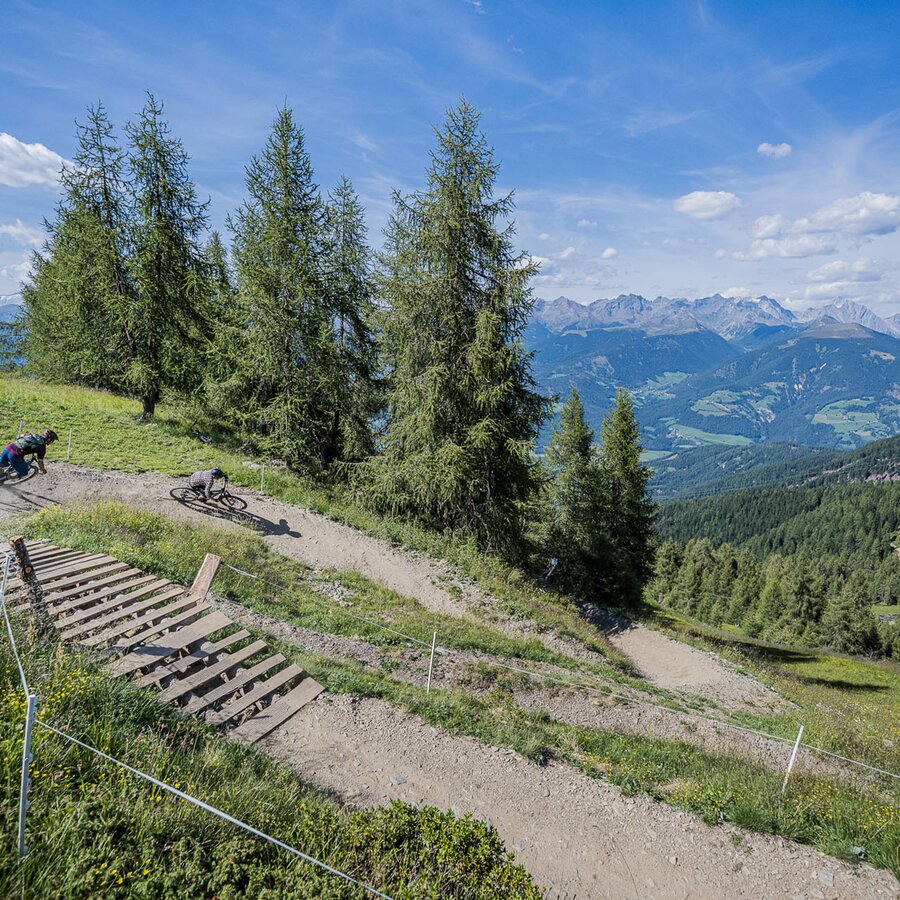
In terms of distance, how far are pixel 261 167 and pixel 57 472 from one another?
15.1 m

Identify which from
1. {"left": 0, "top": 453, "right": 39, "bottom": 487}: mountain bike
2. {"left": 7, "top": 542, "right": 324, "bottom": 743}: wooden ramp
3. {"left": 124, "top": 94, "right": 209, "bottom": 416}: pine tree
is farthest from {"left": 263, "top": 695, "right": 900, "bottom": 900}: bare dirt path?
{"left": 124, "top": 94, "right": 209, "bottom": 416}: pine tree

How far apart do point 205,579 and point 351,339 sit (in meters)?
16.3

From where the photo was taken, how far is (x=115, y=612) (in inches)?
330

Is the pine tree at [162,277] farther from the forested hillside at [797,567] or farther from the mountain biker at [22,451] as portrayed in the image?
the forested hillside at [797,567]

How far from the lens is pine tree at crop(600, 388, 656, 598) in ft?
110

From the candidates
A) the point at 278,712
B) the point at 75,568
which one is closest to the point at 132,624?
the point at 75,568

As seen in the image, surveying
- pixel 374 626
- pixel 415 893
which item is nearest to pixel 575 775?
pixel 415 893

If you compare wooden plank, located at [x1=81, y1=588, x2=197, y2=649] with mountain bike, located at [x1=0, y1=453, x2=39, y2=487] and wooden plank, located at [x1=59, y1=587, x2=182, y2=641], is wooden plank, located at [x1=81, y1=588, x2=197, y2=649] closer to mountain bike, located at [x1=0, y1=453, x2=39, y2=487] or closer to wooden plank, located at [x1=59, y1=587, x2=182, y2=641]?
wooden plank, located at [x1=59, y1=587, x2=182, y2=641]

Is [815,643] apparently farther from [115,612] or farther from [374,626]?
[115,612]

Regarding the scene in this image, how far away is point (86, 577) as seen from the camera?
9.15 meters

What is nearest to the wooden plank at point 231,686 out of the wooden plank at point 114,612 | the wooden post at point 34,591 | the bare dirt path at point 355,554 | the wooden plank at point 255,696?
the wooden plank at point 255,696

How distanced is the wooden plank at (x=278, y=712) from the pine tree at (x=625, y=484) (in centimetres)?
2813

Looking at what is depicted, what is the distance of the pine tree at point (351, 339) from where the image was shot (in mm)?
22906

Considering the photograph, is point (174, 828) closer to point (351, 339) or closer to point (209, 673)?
point (209, 673)
